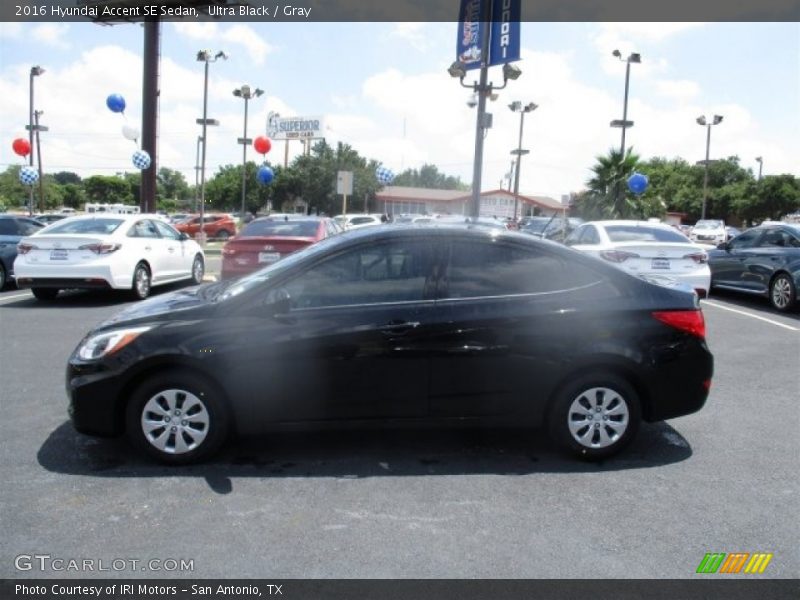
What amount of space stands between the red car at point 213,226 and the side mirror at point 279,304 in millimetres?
32319

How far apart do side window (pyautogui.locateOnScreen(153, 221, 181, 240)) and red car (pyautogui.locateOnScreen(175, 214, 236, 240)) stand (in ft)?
76.7

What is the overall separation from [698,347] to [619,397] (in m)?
0.67

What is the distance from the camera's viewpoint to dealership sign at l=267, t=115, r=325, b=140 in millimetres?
38719

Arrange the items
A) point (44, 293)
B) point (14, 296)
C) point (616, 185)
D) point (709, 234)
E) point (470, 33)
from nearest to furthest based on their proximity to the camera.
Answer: point (44, 293) < point (14, 296) < point (470, 33) < point (616, 185) < point (709, 234)

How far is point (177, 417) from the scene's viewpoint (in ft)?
14.1

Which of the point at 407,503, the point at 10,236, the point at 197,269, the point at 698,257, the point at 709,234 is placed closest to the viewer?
the point at 407,503

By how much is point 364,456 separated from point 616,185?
92.2 feet

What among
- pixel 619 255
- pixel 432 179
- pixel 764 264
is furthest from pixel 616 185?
pixel 432 179

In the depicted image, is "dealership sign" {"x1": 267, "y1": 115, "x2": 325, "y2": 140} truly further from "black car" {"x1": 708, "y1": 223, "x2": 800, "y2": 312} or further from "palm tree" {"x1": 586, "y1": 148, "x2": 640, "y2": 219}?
"black car" {"x1": 708, "y1": 223, "x2": 800, "y2": 312}

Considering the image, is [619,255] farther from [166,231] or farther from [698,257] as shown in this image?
[166,231]

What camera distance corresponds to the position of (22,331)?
336 inches

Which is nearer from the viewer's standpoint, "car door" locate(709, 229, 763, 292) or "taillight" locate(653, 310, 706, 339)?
"taillight" locate(653, 310, 706, 339)

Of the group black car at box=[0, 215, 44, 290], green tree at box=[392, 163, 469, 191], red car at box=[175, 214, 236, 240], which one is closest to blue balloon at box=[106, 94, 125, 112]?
black car at box=[0, 215, 44, 290]
